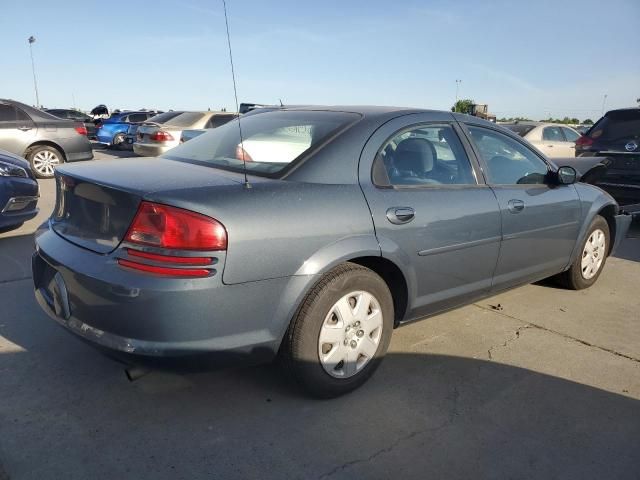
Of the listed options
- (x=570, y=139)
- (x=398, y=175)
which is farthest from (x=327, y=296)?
(x=570, y=139)

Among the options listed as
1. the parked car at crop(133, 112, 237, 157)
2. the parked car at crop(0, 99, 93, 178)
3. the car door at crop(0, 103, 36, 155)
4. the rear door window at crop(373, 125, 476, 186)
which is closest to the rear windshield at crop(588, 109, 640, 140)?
the rear door window at crop(373, 125, 476, 186)

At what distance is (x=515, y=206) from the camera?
3537 millimetres

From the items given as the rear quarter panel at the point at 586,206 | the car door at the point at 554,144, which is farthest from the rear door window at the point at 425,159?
the car door at the point at 554,144

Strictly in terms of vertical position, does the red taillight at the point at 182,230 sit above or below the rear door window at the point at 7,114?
below

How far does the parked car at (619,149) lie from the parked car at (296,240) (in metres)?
4.22

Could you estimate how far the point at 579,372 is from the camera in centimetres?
317

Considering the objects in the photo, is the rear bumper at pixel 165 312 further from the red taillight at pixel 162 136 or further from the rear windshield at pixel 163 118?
the rear windshield at pixel 163 118

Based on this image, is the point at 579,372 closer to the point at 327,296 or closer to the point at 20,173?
the point at 327,296

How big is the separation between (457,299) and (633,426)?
1.13m

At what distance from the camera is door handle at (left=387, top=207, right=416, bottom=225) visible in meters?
2.79

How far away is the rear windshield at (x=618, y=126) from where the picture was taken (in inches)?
306

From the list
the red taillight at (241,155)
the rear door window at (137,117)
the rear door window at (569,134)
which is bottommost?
the red taillight at (241,155)

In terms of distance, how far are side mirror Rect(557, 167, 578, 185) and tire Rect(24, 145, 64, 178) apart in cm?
915

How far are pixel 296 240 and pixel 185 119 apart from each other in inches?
436
